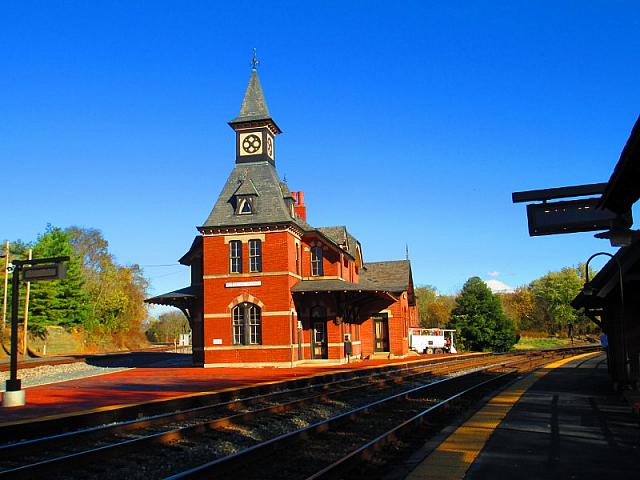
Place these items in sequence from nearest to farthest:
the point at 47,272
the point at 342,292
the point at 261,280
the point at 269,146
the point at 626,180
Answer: the point at 626,180 < the point at 47,272 < the point at 261,280 < the point at 342,292 < the point at 269,146

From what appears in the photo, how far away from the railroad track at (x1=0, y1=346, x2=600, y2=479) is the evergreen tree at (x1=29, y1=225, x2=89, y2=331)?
4699cm

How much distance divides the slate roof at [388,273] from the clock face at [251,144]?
1715 cm

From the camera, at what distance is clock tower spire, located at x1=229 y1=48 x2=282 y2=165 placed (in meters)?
36.4

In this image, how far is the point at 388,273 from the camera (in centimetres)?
5238

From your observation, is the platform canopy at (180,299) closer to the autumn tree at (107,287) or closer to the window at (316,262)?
the window at (316,262)

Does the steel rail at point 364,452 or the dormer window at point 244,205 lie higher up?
the dormer window at point 244,205

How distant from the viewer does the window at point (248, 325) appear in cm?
3312

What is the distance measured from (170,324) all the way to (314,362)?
90.3 metres

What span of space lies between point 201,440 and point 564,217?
22.6 feet

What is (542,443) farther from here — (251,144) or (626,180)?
(251,144)

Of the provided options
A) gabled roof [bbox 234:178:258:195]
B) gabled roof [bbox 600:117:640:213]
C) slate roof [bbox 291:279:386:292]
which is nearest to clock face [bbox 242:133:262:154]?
gabled roof [bbox 234:178:258:195]

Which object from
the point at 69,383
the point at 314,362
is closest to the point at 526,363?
the point at 314,362

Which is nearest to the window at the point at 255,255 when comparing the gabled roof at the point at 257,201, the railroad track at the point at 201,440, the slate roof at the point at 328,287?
the gabled roof at the point at 257,201

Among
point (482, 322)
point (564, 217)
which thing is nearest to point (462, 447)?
point (564, 217)
